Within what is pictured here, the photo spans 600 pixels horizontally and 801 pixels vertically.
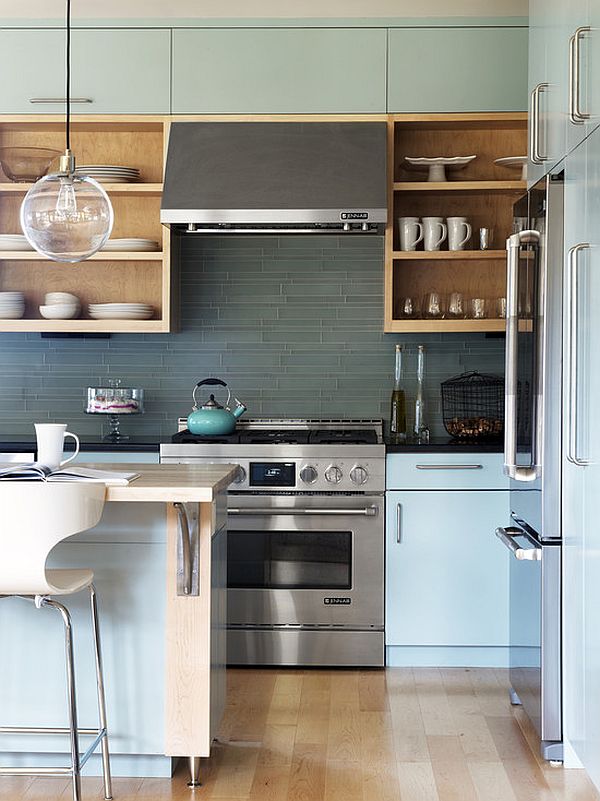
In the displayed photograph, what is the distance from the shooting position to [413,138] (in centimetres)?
493

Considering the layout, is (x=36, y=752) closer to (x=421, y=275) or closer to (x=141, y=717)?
(x=141, y=717)

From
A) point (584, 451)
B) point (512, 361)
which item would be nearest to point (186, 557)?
point (584, 451)

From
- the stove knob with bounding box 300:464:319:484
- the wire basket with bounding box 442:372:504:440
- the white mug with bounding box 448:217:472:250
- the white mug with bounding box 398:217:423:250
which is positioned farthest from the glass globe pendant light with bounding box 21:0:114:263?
the wire basket with bounding box 442:372:504:440

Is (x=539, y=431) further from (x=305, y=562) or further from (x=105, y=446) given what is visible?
(x=105, y=446)

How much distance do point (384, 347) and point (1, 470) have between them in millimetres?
2551

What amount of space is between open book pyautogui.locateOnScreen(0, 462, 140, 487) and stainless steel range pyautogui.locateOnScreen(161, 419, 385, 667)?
144 centimetres

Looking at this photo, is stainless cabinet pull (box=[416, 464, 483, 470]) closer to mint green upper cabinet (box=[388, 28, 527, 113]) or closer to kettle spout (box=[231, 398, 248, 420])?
kettle spout (box=[231, 398, 248, 420])

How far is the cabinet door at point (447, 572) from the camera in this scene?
4402 mm

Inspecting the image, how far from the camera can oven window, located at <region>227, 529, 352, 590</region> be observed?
174 inches

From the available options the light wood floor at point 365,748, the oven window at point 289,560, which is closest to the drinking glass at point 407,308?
the oven window at point 289,560

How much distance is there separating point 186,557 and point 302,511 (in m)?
1.43

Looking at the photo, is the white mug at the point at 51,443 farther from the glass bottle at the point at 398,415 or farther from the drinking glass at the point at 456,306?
the drinking glass at the point at 456,306

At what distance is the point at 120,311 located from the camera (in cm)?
475

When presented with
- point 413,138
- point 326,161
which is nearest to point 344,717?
point 326,161
